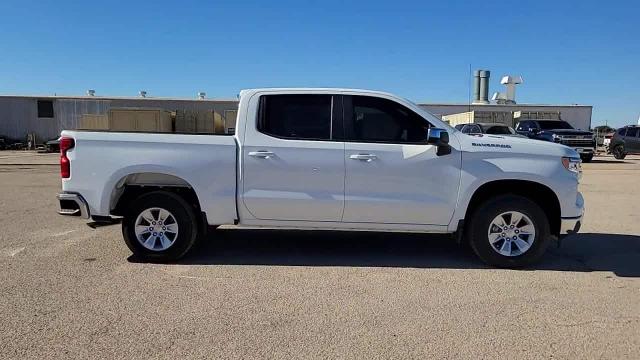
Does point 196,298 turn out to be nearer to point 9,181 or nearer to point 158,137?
point 158,137

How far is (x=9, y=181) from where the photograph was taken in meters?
14.9

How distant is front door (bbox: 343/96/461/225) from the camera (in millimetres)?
5824

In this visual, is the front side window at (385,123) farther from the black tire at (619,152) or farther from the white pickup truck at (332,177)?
the black tire at (619,152)

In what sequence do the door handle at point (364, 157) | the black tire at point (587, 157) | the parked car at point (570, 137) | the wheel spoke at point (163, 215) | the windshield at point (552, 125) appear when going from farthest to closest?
the windshield at point (552, 125), the black tire at point (587, 157), the parked car at point (570, 137), the wheel spoke at point (163, 215), the door handle at point (364, 157)

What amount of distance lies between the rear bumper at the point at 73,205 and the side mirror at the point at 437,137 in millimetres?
3822

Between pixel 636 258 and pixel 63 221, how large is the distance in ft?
26.4

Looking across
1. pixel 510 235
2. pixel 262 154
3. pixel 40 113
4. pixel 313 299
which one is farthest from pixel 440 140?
pixel 40 113

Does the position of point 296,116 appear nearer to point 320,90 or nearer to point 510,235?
point 320,90

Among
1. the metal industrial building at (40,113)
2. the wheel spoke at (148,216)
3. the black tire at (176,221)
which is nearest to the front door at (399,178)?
→ the black tire at (176,221)

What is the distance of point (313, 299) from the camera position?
4.84 m

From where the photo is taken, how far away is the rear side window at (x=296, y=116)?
19.5 ft

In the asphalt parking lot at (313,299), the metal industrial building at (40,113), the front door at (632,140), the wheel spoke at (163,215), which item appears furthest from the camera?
the metal industrial building at (40,113)

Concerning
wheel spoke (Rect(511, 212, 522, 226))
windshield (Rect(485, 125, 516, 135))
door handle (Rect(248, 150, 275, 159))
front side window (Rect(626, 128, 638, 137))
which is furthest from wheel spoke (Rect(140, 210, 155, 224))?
front side window (Rect(626, 128, 638, 137))

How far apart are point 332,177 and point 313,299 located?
58.9 inches
